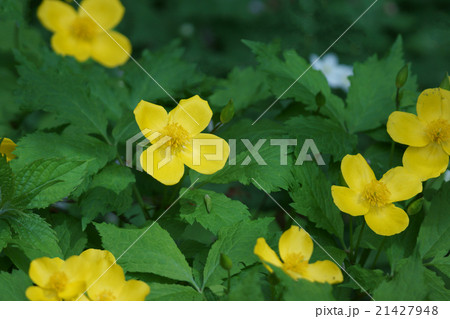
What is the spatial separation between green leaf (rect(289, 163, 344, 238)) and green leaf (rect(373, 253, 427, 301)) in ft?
0.70

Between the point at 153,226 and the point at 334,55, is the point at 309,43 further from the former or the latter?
the point at 153,226

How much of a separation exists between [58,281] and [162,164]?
32 centimetres

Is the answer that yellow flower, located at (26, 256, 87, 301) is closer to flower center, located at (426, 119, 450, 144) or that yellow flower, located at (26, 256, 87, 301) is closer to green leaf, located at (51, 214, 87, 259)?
green leaf, located at (51, 214, 87, 259)

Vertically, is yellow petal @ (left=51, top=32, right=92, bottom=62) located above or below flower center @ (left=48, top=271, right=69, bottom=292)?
above

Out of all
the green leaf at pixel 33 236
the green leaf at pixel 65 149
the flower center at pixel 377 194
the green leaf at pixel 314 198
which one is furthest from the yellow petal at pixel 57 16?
the flower center at pixel 377 194

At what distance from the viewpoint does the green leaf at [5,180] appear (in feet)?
2.96

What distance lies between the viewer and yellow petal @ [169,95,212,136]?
1092mm

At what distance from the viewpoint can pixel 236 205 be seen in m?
1.01

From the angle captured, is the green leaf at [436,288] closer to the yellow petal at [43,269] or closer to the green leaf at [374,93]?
the green leaf at [374,93]

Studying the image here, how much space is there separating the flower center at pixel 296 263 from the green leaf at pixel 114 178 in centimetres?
34

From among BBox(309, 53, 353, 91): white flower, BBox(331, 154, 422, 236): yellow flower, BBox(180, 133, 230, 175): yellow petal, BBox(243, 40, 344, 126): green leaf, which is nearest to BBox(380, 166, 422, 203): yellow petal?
BBox(331, 154, 422, 236): yellow flower

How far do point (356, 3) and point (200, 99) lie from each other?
7.51 feet

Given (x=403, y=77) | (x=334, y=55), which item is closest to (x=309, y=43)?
(x=334, y=55)
